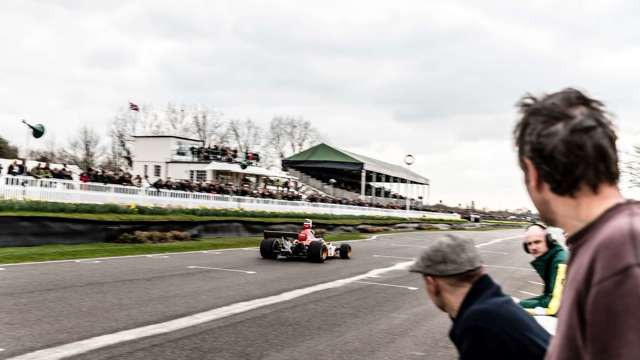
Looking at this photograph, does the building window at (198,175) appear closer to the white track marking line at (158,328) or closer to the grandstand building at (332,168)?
the grandstand building at (332,168)

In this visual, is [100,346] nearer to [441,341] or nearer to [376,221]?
[441,341]

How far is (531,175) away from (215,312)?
8.11 meters

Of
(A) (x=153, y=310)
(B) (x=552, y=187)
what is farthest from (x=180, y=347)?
(B) (x=552, y=187)

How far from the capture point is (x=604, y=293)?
5.22ft

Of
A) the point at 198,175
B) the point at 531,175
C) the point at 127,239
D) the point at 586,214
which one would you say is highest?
the point at 198,175

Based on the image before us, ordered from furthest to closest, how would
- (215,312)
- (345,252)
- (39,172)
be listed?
(39,172), (345,252), (215,312)

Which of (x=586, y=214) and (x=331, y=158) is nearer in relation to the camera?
(x=586, y=214)

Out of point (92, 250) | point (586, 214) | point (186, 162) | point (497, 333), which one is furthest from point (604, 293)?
point (186, 162)

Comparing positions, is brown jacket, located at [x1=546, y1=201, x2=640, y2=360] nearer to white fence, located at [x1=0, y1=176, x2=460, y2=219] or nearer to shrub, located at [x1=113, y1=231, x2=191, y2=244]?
white fence, located at [x1=0, y1=176, x2=460, y2=219]

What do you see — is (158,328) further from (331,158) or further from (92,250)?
(331,158)

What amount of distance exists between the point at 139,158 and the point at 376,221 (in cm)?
2300

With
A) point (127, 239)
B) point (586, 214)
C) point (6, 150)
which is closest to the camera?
point (586, 214)

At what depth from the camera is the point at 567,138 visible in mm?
1854

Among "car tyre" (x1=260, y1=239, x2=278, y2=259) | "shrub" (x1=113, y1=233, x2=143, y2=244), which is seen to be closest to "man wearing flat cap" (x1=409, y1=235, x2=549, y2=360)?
"car tyre" (x1=260, y1=239, x2=278, y2=259)
